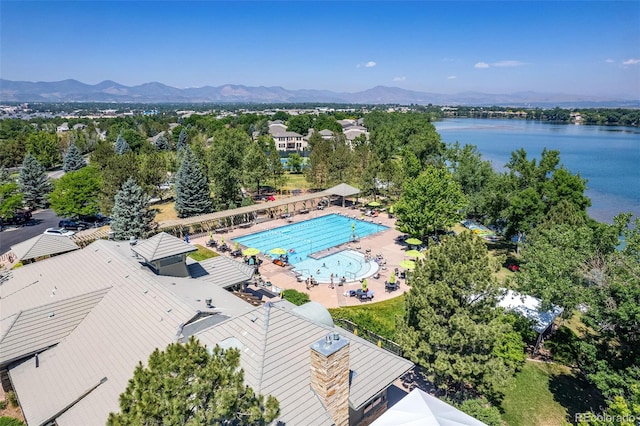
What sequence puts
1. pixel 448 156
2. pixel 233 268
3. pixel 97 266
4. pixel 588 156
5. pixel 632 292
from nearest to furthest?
1. pixel 632 292
2. pixel 97 266
3. pixel 233 268
4. pixel 448 156
5. pixel 588 156

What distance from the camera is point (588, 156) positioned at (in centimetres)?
8375

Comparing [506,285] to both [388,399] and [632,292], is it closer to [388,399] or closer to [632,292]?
[632,292]

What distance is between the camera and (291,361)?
992cm

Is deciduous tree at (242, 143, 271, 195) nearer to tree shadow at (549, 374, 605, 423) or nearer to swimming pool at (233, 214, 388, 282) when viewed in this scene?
swimming pool at (233, 214, 388, 282)

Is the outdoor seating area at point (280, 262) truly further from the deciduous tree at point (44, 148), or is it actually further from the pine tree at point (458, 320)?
the deciduous tree at point (44, 148)

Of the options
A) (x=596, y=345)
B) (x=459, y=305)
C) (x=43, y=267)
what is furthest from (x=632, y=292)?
(x=43, y=267)

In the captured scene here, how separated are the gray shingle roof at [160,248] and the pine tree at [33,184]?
31297 millimetres

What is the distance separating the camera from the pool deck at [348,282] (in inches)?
898

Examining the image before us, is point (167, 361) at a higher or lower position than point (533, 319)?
higher

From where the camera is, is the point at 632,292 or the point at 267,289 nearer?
the point at 632,292

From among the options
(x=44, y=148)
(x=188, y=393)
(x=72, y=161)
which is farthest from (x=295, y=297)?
(x=44, y=148)

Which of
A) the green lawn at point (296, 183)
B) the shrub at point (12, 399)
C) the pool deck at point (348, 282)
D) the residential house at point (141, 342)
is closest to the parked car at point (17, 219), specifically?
the pool deck at point (348, 282)

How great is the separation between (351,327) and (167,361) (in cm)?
1287

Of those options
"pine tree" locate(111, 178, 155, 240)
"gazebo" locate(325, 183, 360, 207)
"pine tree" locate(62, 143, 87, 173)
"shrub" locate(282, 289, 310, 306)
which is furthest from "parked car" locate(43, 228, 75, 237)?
"pine tree" locate(62, 143, 87, 173)
